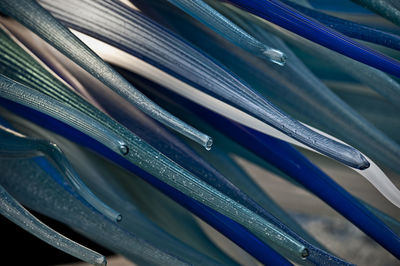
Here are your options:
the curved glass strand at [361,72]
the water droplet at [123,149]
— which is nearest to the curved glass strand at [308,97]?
the curved glass strand at [361,72]

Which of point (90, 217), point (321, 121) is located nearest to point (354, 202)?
point (321, 121)

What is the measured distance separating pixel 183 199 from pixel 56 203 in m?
0.08

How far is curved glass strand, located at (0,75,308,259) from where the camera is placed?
0.26 m

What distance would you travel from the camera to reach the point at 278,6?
289 mm

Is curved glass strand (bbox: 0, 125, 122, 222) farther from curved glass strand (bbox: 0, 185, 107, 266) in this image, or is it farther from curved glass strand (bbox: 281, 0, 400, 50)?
curved glass strand (bbox: 281, 0, 400, 50)

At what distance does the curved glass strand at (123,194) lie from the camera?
1.09 feet

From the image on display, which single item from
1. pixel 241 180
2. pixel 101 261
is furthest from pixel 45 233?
pixel 241 180

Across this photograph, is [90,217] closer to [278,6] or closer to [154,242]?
[154,242]

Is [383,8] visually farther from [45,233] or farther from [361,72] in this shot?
[45,233]

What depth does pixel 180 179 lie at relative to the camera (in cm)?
27

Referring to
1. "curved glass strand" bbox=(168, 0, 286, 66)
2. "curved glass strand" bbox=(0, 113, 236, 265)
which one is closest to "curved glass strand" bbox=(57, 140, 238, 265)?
"curved glass strand" bbox=(0, 113, 236, 265)

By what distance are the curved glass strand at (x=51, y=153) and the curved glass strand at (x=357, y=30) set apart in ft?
0.54

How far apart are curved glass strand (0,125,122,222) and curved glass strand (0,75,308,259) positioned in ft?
0.09

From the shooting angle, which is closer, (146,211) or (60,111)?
(60,111)
